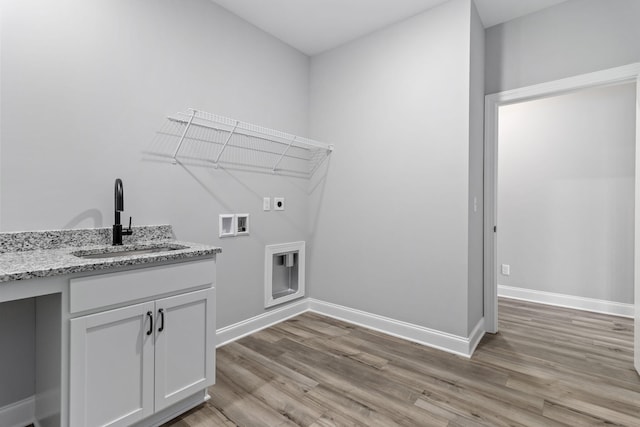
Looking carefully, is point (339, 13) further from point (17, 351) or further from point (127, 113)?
point (17, 351)

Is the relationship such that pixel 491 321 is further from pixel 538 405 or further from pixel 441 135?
pixel 441 135

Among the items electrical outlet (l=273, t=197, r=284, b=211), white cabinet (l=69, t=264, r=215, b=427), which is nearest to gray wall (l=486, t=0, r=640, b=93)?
electrical outlet (l=273, t=197, r=284, b=211)

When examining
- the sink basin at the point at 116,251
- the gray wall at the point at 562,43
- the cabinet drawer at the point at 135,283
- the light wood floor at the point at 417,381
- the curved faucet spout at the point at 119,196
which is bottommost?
the light wood floor at the point at 417,381

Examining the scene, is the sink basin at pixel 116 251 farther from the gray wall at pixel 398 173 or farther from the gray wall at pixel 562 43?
the gray wall at pixel 562 43

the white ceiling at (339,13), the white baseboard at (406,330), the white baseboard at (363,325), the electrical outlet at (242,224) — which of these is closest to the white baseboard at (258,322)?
the white baseboard at (363,325)

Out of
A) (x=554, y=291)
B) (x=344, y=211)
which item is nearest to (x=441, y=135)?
(x=344, y=211)

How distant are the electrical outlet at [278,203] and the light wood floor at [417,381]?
107cm

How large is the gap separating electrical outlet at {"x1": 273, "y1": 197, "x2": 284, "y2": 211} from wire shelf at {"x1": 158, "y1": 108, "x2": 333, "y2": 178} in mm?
244

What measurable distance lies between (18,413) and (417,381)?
2.14m

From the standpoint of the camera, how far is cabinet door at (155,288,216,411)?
1.52 m

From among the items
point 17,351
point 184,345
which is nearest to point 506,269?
point 184,345

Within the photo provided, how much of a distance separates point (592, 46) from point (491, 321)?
88.6 inches

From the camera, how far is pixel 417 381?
1.99 metres

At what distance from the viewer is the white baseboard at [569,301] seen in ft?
10.5
